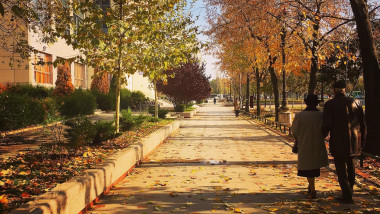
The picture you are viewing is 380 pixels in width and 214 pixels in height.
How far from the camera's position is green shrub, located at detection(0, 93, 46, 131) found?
45.5 feet

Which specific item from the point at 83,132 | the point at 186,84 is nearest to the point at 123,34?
the point at 83,132

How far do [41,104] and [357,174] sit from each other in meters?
13.0

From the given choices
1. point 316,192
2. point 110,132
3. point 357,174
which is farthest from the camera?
point 110,132

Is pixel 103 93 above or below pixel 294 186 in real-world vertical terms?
above

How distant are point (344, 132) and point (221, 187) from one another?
2.47m

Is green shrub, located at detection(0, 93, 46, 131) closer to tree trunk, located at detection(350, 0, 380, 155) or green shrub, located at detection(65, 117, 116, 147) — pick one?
green shrub, located at detection(65, 117, 116, 147)

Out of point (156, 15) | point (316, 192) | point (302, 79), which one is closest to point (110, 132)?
point (156, 15)

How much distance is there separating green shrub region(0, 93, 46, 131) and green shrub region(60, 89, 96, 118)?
7304 mm

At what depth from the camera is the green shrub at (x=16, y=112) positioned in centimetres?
1386

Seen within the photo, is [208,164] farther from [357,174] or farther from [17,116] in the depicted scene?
[17,116]

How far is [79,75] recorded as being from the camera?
35.6 m

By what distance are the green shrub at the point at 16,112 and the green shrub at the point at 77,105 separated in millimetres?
7304

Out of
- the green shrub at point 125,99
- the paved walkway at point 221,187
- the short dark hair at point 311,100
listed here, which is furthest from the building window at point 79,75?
the short dark hair at point 311,100

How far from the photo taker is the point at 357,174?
8.34 metres
